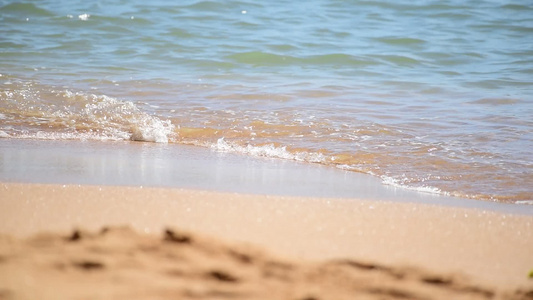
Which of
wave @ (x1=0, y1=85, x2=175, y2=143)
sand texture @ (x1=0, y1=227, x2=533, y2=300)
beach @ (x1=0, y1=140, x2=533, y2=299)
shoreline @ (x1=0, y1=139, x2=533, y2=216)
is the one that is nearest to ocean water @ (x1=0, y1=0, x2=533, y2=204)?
wave @ (x1=0, y1=85, x2=175, y2=143)

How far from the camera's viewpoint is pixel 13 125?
511 cm

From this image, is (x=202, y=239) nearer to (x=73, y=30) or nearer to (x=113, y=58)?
(x=113, y=58)

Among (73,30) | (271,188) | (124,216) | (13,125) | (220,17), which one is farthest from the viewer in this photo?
(220,17)

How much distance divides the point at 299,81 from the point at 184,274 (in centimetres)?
609

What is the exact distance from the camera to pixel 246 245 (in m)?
2.41

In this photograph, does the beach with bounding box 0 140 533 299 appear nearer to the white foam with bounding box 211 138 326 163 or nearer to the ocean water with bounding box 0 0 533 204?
the ocean water with bounding box 0 0 533 204

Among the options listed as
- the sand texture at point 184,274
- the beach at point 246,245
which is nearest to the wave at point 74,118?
the beach at point 246,245

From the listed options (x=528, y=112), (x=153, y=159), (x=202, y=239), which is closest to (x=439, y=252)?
(x=202, y=239)

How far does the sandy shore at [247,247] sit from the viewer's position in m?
2.01

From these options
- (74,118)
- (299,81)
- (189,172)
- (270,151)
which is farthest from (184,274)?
(299,81)

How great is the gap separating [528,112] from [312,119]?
2.22m

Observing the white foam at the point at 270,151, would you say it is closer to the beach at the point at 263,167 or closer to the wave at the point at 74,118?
the beach at the point at 263,167

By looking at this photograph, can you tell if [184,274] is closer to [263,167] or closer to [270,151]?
[263,167]

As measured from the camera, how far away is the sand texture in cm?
194
